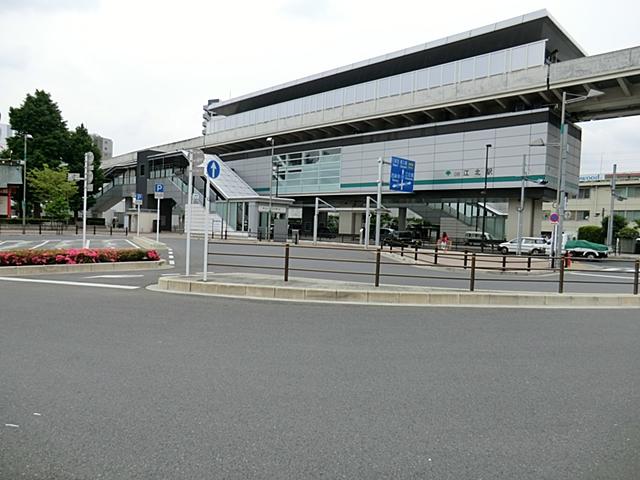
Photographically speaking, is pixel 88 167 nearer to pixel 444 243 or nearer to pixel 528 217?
pixel 444 243

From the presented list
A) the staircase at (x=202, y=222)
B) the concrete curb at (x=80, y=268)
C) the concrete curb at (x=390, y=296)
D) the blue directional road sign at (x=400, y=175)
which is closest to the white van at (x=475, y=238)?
the blue directional road sign at (x=400, y=175)

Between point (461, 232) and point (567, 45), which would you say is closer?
point (567, 45)

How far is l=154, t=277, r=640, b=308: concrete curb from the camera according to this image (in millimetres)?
10047

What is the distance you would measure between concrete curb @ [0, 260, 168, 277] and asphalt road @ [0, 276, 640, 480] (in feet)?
20.2

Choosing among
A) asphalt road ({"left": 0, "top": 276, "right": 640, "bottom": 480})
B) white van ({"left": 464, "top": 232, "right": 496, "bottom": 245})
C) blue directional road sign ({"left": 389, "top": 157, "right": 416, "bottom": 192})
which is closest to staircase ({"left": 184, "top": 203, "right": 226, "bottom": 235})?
blue directional road sign ({"left": 389, "top": 157, "right": 416, "bottom": 192})

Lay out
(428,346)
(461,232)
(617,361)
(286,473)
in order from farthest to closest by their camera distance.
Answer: (461,232)
(428,346)
(617,361)
(286,473)

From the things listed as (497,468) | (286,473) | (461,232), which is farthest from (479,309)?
(461,232)

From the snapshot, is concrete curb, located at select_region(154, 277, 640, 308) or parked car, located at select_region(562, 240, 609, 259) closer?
concrete curb, located at select_region(154, 277, 640, 308)

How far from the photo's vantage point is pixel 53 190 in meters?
50.2

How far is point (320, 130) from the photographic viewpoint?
59.2 m

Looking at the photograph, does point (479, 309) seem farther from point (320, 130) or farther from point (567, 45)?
point (320, 130)

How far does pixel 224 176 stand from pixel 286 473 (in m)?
58.3

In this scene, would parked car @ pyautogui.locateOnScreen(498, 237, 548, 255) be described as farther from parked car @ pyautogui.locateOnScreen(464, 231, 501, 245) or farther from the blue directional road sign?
the blue directional road sign

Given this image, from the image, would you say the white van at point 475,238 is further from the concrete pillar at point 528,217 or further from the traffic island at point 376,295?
the traffic island at point 376,295
